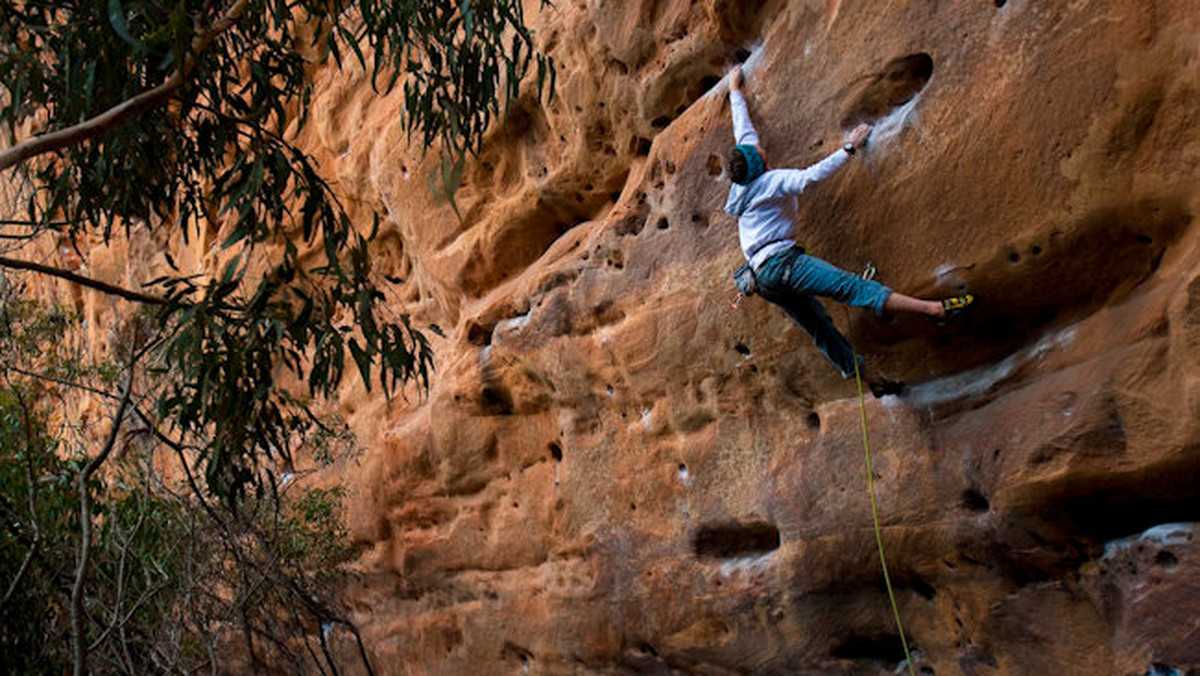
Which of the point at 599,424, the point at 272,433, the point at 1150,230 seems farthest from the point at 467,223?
the point at 1150,230

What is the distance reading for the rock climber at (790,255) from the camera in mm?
5129

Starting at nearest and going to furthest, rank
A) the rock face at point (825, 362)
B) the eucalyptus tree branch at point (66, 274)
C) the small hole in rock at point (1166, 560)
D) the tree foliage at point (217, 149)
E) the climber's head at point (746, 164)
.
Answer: the small hole in rock at point (1166, 560) < the rock face at point (825, 362) < the eucalyptus tree branch at point (66, 274) < the tree foliage at point (217, 149) < the climber's head at point (746, 164)

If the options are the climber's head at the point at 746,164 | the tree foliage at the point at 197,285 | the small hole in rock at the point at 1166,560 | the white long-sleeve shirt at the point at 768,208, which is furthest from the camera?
the climber's head at the point at 746,164

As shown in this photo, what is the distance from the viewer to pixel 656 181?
6.52 metres

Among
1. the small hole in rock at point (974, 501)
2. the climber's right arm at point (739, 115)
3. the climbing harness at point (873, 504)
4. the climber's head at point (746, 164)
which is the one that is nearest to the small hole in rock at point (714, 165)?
the climber's right arm at point (739, 115)

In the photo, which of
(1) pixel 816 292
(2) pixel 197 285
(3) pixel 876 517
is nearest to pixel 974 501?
(3) pixel 876 517

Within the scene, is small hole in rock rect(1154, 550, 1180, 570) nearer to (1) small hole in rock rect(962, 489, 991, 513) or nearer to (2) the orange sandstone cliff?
(2) the orange sandstone cliff

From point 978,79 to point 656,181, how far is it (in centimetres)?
216

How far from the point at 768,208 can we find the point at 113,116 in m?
2.94

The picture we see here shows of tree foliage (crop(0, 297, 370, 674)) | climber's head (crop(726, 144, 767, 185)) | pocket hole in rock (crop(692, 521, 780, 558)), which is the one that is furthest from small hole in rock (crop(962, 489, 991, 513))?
tree foliage (crop(0, 297, 370, 674))

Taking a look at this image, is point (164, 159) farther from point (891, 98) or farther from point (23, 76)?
point (891, 98)

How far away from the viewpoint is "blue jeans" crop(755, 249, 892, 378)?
5.07m

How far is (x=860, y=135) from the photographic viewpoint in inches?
204

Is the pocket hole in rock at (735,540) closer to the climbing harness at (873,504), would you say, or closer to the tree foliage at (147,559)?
the climbing harness at (873,504)
